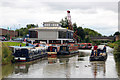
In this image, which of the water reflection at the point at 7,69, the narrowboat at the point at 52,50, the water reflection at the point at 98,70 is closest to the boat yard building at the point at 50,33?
the narrowboat at the point at 52,50

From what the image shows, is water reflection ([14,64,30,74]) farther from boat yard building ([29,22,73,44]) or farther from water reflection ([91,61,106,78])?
boat yard building ([29,22,73,44])

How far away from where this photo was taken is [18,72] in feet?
124

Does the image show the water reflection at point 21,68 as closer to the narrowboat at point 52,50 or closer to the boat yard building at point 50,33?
the narrowboat at point 52,50

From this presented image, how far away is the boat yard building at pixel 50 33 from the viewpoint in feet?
321

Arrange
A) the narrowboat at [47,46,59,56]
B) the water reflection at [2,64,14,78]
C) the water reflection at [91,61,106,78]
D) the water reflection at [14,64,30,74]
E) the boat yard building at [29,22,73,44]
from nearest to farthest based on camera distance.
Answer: the water reflection at [2,64,14,78] < the water reflection at [91,61,106,78] < the water reflection at [14,64,30,74] < the narrowboat at [47,46,59,56] < the boat yard building at [29,22,73,44]

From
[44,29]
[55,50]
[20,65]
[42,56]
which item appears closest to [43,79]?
[20,65]

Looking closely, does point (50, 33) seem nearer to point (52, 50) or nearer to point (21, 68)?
point (52, 50)

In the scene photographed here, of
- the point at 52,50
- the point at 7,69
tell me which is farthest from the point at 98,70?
the point at 52,50

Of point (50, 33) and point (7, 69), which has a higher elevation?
point (50, 33)

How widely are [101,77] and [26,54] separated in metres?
17.5

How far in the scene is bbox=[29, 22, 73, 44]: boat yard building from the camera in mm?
97812

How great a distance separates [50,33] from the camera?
9819 cm

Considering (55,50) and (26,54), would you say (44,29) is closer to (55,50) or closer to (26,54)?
(55,50)

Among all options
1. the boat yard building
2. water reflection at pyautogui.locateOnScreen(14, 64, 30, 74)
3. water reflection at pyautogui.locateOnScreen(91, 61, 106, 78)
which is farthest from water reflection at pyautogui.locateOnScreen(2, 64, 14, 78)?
the boat yard building
